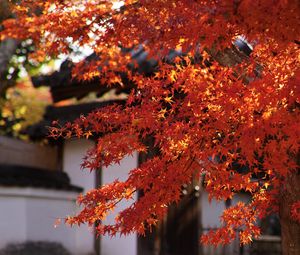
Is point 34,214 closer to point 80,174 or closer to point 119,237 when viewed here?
point 80,174

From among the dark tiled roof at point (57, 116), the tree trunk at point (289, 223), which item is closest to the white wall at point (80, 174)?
the dark tiled roof at point (57, 116)

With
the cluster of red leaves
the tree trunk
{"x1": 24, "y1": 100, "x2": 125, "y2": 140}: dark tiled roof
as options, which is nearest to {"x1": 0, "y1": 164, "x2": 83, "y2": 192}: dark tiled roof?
{"x1": 24, "y1": 100, "x2": 125, "y2": 140}: dark tiled roof

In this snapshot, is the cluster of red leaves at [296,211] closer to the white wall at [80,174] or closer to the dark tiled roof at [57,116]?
the dark tiled roof at [57,116]

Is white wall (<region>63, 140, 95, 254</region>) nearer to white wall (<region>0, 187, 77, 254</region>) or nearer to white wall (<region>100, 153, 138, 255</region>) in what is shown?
white wall (<region>0, 187, 77, 254</region>)

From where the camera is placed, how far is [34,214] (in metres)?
11.2

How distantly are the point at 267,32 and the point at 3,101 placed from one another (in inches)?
462

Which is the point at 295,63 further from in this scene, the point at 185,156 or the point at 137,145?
the point at 137,145

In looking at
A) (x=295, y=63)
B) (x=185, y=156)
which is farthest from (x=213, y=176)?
(x=295, y=63)

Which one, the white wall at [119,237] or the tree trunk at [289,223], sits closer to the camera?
the tree trunk at [289,223]

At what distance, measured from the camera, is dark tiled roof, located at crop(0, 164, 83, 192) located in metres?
10.9

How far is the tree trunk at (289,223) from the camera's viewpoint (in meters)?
5.93

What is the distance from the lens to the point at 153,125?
579 centimetres

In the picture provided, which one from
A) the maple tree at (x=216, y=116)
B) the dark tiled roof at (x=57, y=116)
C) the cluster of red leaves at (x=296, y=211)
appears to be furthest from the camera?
the dark tiled roof at (x=57, y=116)

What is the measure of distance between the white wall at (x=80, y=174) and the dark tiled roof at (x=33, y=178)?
0.17m
